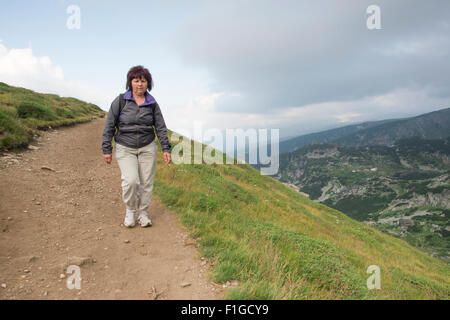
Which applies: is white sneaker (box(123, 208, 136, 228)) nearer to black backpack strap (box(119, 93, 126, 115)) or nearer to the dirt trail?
the dirt trail

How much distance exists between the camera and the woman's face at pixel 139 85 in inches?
200

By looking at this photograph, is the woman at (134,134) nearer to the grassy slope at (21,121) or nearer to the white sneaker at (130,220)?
the white sneaker at (130,220)

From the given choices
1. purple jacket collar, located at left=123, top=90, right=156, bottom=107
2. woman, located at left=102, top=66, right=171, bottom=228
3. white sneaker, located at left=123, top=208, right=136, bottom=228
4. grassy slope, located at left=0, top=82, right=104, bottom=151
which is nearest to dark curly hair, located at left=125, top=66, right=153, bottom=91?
woman, located at left=102, top=66, right=171, bottom=228

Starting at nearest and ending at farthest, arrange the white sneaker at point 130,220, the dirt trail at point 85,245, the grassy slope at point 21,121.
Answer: the dirt trail at point 85,245, the white sneaker at point 130,220, the grassy slope at point 21,121

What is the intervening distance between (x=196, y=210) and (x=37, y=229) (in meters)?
3.79

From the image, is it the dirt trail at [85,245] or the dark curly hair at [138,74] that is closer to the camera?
the dirt trail at [85,245]

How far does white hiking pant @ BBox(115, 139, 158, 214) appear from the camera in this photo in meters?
5.15

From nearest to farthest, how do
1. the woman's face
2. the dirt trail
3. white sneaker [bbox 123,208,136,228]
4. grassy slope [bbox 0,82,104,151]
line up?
1. the dirt trail
2. the woman's face
3. white sneaker [bbox 123,208,136,228]
4. grassy slope [bbox 0,82,104,151]

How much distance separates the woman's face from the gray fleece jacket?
0.18m

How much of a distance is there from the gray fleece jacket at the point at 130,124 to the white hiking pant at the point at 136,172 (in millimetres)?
172

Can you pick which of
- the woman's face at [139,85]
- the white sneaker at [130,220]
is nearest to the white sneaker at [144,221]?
the white sneaker at [130,220]
